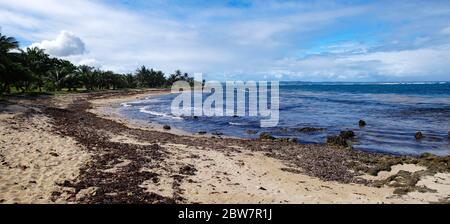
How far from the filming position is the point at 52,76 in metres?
68.3

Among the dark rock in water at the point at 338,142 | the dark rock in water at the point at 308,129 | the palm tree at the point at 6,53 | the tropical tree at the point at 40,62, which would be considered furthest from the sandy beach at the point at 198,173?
the tropical tree at the point at 40,62

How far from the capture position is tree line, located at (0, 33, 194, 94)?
37700mm

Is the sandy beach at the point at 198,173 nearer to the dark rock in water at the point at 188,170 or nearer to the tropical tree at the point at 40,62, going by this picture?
the dark rock in water at the point at 188,170

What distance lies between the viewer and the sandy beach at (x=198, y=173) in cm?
986

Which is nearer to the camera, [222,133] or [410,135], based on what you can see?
[410,135]

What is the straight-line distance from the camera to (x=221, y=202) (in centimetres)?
948

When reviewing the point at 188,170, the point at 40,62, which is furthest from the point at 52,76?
the point at 188,170

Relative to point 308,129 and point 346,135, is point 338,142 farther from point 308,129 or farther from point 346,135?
point 308,129

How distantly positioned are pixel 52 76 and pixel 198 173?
64.4 m

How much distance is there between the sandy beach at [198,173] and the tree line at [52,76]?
22288mm
